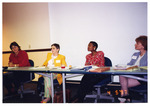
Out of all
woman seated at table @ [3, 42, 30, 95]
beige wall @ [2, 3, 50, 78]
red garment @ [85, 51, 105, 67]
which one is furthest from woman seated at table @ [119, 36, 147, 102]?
beige wall @ [2, 3, 50, 78]

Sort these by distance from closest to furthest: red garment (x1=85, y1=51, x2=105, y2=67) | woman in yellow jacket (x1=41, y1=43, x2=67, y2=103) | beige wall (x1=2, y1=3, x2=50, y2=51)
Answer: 1. woman in yellow jacket (x1=41, y1=43, x2=67, y2=103)
2. red garment (x1=85, y1=51, x2=105, y2=67)
3. beige wall (x1=2, y1=3, x2=50, y2=51)

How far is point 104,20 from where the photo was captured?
3.74 metres

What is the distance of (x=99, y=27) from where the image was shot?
380 cm

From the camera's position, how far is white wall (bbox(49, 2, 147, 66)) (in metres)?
3.54

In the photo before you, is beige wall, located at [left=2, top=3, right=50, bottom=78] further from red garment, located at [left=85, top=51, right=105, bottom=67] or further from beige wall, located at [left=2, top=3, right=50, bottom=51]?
red garment, located at [left=85, top=51, right=105, bottom=67]

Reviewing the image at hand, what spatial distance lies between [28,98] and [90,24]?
2.55 m

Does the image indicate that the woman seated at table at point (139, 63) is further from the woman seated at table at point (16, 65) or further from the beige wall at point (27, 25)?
the beige wall at point (27, 25)

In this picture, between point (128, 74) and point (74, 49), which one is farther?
point (74, 49)

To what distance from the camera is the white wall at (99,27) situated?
11.6 feet

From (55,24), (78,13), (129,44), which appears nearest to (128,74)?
(129,44)

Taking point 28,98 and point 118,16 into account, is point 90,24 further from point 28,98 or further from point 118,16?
point 28,98

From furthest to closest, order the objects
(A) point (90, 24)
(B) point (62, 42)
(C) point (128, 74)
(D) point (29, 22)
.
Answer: (D) point (29, 22), (B) point (62, 42), (A) point (90, 24), (C) point (128, 74)

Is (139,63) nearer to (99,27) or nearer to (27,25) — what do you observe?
(99,27)

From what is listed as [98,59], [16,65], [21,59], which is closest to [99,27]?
[98,59]
